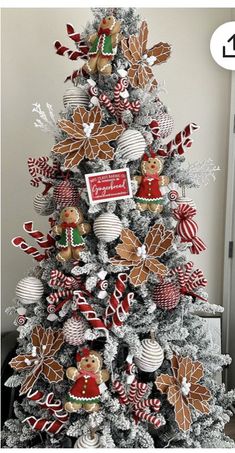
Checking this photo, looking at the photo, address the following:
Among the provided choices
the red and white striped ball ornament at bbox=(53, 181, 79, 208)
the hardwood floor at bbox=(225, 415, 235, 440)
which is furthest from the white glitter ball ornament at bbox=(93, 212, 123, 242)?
the hardwood floor at bbox=(225, 415, 235, 440)

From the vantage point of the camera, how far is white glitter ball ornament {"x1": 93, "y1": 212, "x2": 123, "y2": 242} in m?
1.32

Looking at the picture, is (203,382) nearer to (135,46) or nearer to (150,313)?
(150,313)

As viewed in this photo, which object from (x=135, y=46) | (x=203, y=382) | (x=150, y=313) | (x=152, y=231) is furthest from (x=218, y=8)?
(x=203, y=382)

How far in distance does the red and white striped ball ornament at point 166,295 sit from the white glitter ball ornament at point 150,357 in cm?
10

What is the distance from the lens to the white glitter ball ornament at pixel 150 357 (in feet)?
4.38

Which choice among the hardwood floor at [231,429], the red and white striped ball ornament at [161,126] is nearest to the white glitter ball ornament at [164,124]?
the red and white striped ball ornament at [161,126]

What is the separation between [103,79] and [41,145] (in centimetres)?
66

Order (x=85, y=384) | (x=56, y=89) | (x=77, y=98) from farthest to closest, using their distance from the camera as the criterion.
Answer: (x=56, y=89), (x=77, y=98), (x=85, y=384)

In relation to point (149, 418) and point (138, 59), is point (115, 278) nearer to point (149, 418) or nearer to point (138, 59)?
point (149, 418)

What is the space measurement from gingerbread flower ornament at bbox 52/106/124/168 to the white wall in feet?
2.17

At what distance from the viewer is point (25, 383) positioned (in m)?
1.42

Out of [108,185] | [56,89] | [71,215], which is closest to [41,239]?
[71,215]

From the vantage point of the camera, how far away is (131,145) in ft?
4.38

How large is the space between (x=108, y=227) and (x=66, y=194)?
0.54 feet
